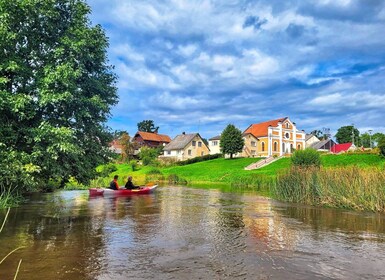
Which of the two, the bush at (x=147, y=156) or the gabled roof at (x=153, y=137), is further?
the gabled roof at (x=153, y=137)

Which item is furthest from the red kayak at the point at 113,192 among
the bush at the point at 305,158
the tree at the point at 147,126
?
the tree at the point at 147,126

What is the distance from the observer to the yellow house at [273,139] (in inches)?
3253

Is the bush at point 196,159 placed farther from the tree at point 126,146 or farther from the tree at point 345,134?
the tree at point 345,134

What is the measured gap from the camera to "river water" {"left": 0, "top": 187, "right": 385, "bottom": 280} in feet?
27.1

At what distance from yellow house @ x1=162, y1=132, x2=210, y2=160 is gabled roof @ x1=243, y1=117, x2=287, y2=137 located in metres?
12.5

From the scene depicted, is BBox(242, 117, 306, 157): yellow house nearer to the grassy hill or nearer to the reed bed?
the grassy hill

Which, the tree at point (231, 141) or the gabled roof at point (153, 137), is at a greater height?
the gabled roof at point (153, 137)

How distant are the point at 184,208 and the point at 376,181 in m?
10.3

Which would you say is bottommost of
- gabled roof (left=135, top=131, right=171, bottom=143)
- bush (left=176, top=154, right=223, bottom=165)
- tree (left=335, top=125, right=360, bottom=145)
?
bush (left=176, top=154, right=223, bottom=165)

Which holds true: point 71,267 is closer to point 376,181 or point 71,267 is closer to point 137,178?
point 376,181

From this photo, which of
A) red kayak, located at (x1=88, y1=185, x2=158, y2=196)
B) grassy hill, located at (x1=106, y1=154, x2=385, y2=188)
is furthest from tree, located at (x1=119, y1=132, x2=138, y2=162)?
red kayak, located at (x1=88, y1=185, x2=158, y2=196)

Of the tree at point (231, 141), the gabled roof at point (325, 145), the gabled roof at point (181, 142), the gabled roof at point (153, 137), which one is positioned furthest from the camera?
the gabled roof at point (153, 137)

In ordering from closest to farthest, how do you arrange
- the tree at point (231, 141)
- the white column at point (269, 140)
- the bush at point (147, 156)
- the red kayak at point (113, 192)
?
the red kayak at point (113, 192) < the tree at point (231, 141) < the bush at point (147, 156) < the white column at point (269, 140)

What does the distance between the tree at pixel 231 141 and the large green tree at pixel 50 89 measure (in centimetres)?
5308
